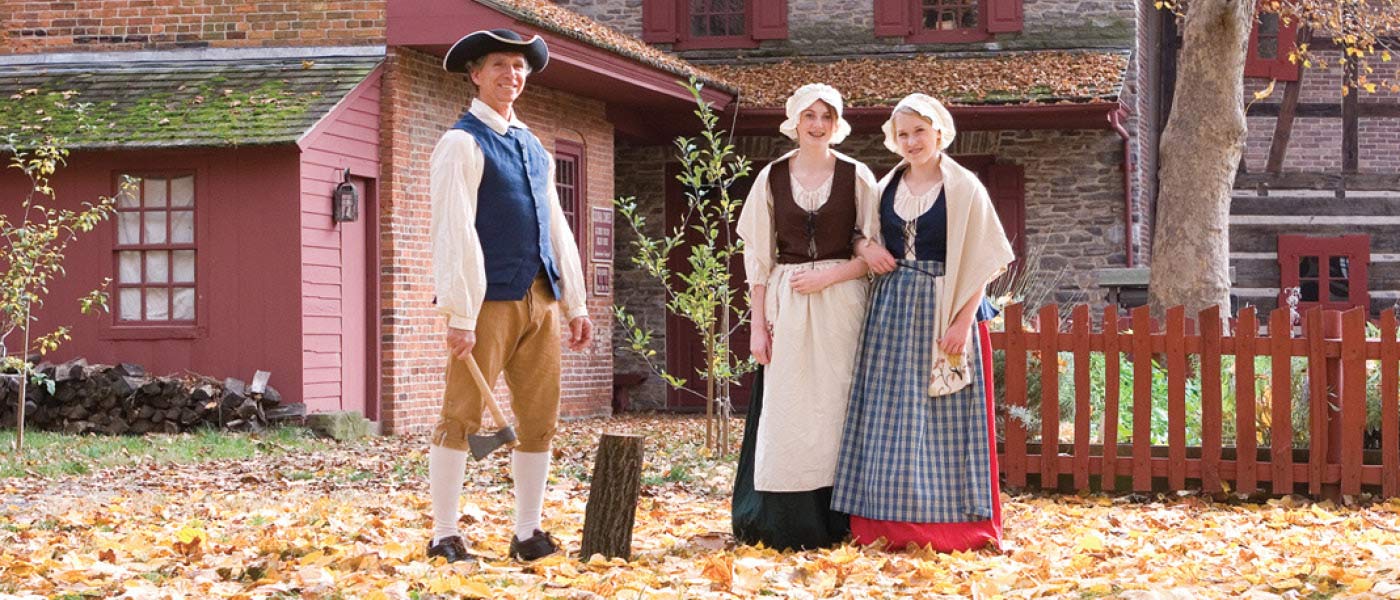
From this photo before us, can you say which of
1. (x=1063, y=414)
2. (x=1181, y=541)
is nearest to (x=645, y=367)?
(x=1063, y=414)

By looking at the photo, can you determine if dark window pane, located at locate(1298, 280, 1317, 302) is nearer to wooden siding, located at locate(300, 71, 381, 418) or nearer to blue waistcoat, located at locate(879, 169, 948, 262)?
wooden siding, located at locate(300, 71, 381, 418)

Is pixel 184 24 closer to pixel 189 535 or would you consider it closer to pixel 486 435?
pixel 189 535

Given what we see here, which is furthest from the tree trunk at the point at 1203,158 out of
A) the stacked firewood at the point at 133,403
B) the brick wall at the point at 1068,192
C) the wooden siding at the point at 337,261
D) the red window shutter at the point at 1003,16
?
the stacked firewood at the point at 133,403

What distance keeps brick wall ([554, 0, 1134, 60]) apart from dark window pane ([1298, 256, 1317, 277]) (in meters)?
4.69

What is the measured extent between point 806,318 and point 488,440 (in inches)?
50.5

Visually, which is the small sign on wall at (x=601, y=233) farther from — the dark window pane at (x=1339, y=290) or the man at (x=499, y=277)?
the man at (x=499, y=277)

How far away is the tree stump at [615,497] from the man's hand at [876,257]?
1040mm

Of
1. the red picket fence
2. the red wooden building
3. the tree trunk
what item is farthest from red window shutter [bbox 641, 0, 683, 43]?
the red picket fence

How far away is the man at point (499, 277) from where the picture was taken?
5527 mm

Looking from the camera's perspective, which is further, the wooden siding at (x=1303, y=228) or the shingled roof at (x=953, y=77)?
the wooden siding at (x=1303, y=228)

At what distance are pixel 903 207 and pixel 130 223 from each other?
26.9 feet

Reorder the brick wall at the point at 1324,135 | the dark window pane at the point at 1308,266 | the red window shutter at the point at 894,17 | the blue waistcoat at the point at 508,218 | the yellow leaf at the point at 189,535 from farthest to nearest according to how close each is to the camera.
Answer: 1. the brick wall at the point at 1324,135
2. the dark window pane at the point at 1308,266
3. the red window shutter at the point at 894,17
4. the yellow leaf at the point at 189,535
5. the blue waistcoat at the point at 508,218

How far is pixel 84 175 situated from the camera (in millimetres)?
13023

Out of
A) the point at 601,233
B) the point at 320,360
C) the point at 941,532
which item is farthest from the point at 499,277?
the point at 601,233
